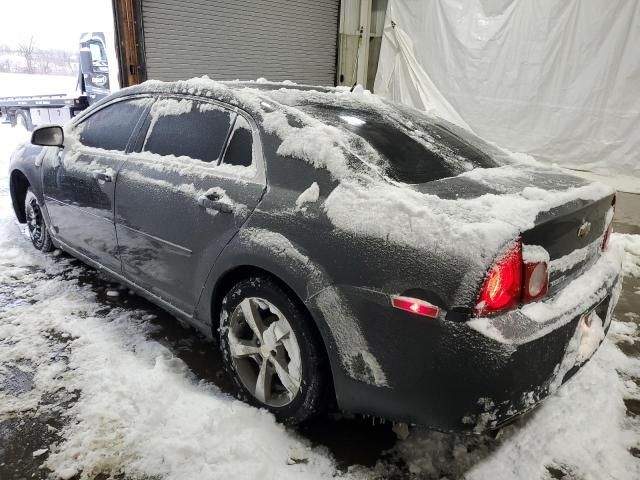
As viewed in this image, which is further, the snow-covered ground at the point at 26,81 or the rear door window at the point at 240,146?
the snow-covered ground at the point at 26,81

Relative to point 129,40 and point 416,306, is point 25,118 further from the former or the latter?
point 416,306

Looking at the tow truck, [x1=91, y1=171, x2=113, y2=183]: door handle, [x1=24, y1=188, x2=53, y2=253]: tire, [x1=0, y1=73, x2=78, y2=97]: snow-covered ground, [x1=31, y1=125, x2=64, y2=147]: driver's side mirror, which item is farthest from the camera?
[x1=0, y1=73, x2=78, y2=97]: snow-covered ground

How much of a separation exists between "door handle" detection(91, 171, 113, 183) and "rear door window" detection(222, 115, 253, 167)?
102cm

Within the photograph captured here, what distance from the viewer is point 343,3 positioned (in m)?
10.1

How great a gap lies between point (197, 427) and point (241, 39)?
8.21 metres

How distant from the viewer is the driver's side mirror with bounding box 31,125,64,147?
3314 millimetres

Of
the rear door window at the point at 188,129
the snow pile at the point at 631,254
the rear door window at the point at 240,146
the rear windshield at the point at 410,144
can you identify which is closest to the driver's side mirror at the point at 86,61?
the rear door window at the point at 188,129

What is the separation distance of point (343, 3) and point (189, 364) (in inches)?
378

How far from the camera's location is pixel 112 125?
311 centimetres

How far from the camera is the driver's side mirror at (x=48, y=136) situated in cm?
331

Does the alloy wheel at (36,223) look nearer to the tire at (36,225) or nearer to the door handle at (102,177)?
the tire at (36,225)

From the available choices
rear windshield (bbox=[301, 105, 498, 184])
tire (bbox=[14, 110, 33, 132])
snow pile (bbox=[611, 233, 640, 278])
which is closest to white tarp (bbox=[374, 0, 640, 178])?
snow pile (bbox=[611, 233, 640, 278])

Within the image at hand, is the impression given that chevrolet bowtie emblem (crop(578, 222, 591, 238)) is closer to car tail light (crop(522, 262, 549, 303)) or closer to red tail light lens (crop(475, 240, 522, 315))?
car tail light (crop(522, 262, 549, 303))

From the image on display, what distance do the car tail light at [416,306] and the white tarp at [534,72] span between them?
305 inches
